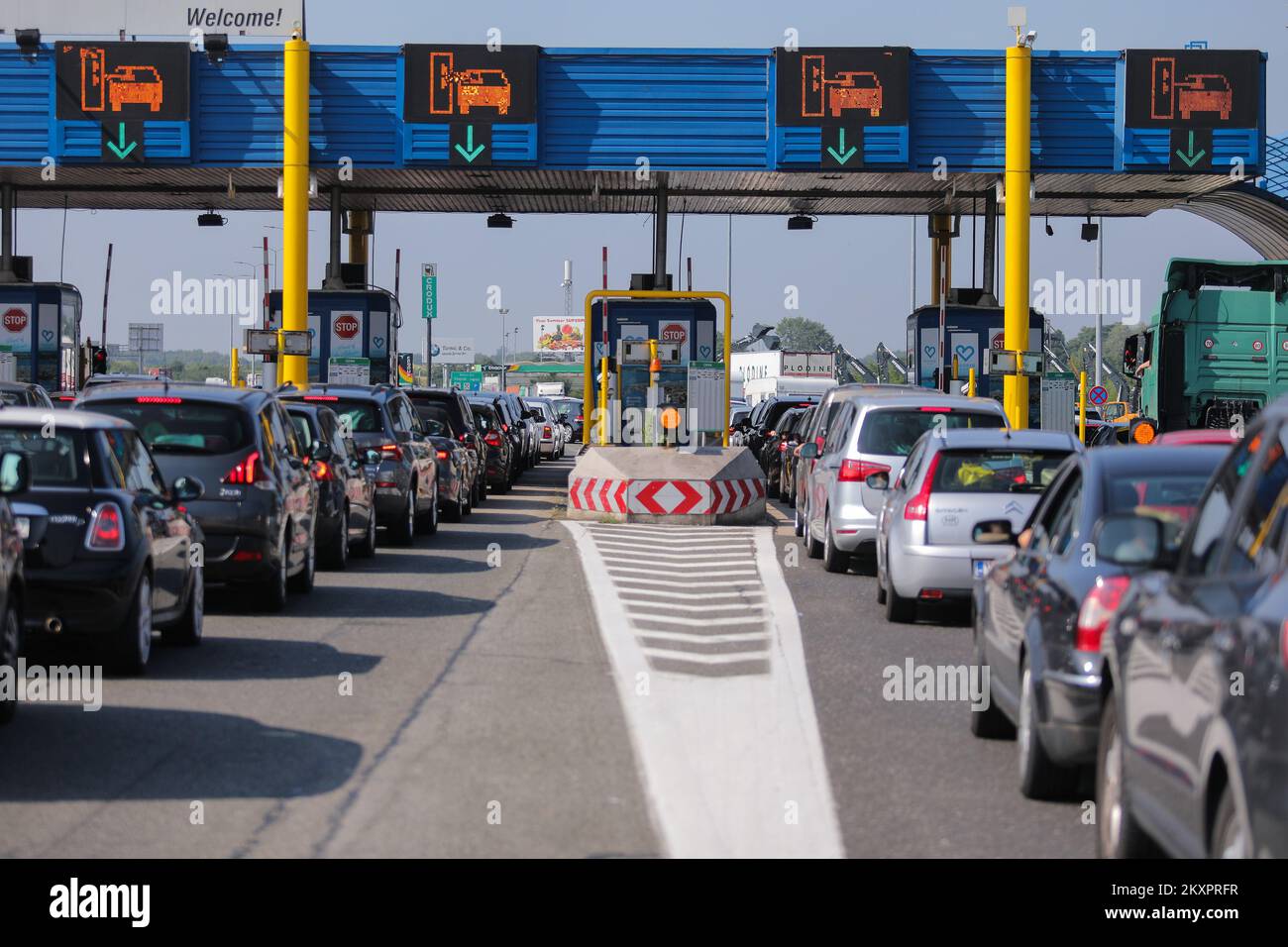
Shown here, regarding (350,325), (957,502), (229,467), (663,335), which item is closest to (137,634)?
(229,467)

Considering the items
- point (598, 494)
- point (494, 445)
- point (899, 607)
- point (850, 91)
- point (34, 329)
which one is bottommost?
point (899, 607)

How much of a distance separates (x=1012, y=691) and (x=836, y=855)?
2.13 m

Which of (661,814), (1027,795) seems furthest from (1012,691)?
(661,814)

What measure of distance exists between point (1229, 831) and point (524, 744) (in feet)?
16.4

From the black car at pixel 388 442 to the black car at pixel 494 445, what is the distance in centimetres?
883

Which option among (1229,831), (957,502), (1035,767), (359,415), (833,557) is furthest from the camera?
(359,415)

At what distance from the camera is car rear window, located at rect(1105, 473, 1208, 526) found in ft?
29.3

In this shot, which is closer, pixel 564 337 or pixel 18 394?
pixel 18 394

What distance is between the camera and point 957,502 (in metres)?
15.1

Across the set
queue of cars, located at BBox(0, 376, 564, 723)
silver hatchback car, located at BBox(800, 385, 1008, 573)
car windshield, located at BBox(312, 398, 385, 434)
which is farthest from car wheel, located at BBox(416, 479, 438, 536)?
silver hatchback car, located at BBox(800, 385, 1008, 573)

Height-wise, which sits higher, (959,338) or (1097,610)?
(959,338)

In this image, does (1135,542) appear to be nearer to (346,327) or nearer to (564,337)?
(346,327)

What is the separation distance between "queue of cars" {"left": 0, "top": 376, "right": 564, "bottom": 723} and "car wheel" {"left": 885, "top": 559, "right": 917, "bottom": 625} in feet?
14.7

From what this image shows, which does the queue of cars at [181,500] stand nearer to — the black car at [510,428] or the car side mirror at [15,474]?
the car side mirror at [15,474]
